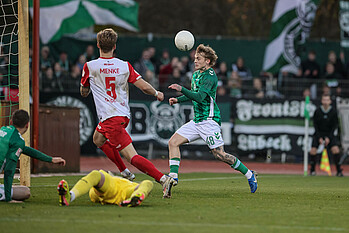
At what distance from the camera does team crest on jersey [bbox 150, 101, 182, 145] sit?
20438 millimetres

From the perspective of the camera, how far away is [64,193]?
24.1ft

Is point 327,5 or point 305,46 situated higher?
point 327,5

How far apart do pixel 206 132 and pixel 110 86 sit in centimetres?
192

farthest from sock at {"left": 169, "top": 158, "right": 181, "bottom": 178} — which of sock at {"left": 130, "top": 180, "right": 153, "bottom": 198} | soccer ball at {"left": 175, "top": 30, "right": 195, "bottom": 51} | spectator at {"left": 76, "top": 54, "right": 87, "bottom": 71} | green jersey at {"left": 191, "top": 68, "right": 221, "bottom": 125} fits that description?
spectator at {"left": 76, "top": 54, "right": 87, "bottom": 71}

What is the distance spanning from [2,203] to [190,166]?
11.8 m

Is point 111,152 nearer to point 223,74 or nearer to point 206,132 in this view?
point 206,132

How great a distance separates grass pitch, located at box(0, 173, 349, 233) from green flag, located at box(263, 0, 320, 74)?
12.4m

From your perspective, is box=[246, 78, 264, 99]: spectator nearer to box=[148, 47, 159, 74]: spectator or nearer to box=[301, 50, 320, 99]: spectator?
box=[301, 50, 320, 99]: spectator

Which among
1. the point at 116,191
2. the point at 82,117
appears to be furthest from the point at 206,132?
the point at 82,117

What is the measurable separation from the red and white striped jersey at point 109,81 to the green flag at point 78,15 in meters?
13.2

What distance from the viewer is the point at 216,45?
2367cm

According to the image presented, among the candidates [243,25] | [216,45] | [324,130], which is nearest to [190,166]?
[324,130]

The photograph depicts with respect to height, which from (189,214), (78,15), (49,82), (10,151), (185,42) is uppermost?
(78,15)

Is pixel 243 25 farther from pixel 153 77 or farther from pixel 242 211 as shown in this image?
pixel 242 211
